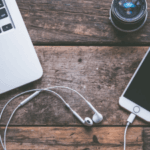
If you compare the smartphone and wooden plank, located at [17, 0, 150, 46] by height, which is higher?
wooden plank, located at [17, 0, 150, 46]

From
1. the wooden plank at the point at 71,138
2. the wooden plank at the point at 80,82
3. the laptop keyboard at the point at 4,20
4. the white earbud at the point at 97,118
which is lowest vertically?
the wooden plank at the point at 71,138

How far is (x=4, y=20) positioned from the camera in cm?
58

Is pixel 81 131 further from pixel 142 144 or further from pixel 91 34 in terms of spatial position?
pixel 91 34

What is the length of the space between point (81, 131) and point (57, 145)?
0.10m

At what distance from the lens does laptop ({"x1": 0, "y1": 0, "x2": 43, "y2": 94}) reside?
0.58 m

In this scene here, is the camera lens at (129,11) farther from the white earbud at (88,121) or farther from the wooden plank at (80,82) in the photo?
the white earbud at (88,121)

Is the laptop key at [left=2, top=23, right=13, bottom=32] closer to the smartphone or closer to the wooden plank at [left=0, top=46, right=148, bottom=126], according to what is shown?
the wooden plank at [left=0, top=46, right=148, bottom=126]

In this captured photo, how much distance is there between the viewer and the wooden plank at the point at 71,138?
625 mm

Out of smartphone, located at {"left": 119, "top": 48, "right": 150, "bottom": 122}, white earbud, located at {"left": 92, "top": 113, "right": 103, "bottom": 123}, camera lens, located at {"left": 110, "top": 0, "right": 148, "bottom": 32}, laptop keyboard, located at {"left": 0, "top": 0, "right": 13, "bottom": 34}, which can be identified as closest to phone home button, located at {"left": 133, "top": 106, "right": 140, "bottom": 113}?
smartphone, located at {"left": 119, "top": 48, "right": 150, "bottom": 122}

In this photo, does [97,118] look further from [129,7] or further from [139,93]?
[129,7]

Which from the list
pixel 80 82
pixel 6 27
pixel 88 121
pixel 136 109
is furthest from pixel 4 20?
pixel 136 109

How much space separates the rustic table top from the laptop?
4 cm

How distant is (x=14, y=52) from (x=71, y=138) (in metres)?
0.35

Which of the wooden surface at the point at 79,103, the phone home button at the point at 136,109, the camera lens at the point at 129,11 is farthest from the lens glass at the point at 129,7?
the phone home button at the point at 136,109
